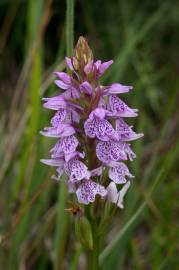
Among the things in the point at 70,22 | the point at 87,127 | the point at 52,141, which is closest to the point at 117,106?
the point at 87,127

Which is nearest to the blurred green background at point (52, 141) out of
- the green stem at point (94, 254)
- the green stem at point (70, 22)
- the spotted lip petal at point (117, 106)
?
the green stem at point (94, 254)

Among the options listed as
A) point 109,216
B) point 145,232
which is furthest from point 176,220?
point 109,216

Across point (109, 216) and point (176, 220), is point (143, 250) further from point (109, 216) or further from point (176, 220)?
point (109, 216)

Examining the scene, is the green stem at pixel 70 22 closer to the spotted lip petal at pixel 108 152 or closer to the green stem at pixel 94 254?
the spotted lip petal at pixel 108 152

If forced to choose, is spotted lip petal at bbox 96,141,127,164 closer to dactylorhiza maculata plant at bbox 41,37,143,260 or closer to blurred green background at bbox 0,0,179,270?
dactylorhiza maculata plant at bbox 41,37,143,260

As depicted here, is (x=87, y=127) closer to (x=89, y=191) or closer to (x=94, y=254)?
(x=89, y=191)

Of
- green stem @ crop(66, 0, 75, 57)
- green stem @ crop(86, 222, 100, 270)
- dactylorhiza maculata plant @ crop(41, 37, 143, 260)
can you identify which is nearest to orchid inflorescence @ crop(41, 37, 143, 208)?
dactylorhiza maculata plant @ crop(41, 37, 143, 260)
